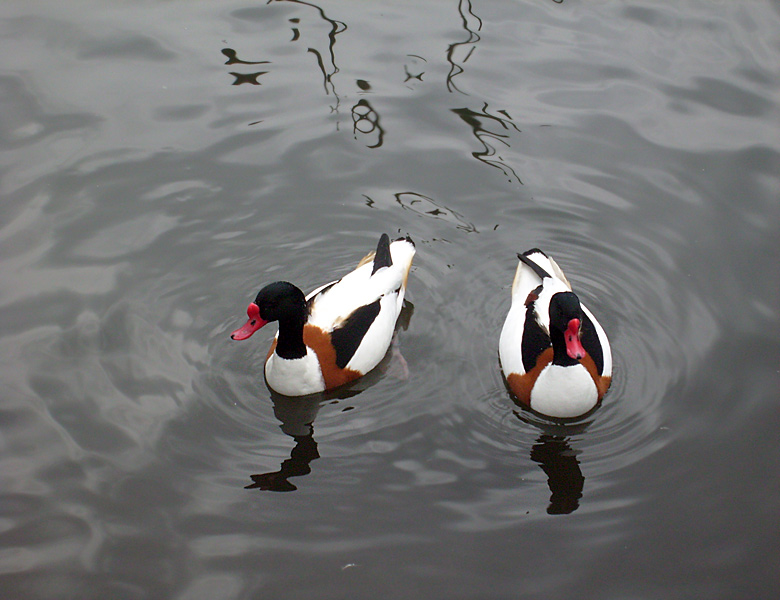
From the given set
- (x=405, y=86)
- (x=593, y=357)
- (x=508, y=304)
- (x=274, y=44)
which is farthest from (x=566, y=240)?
(x=274, y=44)

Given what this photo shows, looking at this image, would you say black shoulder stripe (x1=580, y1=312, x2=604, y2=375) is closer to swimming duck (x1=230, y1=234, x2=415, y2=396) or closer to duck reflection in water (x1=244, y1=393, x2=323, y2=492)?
swimming duck (x1=230, y1=234, x2=415, y2=396)

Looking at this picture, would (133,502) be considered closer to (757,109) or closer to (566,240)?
(566,240)

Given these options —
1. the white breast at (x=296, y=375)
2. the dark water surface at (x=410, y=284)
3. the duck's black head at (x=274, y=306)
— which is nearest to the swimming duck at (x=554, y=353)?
the dark water surface at (x=410, y=284)

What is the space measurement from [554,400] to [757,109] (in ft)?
15.4

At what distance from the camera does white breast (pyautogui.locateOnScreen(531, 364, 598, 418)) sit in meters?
6.08

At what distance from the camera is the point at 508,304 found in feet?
23.9

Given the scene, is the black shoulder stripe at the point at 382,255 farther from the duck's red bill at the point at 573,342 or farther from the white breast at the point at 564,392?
the duck's red bill at the point at 573,342

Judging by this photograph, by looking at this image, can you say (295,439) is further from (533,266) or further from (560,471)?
(533,266)

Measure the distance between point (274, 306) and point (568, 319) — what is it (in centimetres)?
197

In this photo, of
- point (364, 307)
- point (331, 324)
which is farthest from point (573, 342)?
point (331, 324)

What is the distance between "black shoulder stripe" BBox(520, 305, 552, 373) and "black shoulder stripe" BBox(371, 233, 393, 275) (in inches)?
48.7

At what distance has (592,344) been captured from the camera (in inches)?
245

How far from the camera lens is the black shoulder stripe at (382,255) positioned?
695 centimetres

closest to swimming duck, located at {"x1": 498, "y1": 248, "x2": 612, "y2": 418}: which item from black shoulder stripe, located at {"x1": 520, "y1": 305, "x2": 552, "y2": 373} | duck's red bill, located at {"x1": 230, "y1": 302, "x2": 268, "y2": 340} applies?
black shoulder stripe, located at {"x1": 520, "y1": 305, "x2": 552, "y2": 373}
